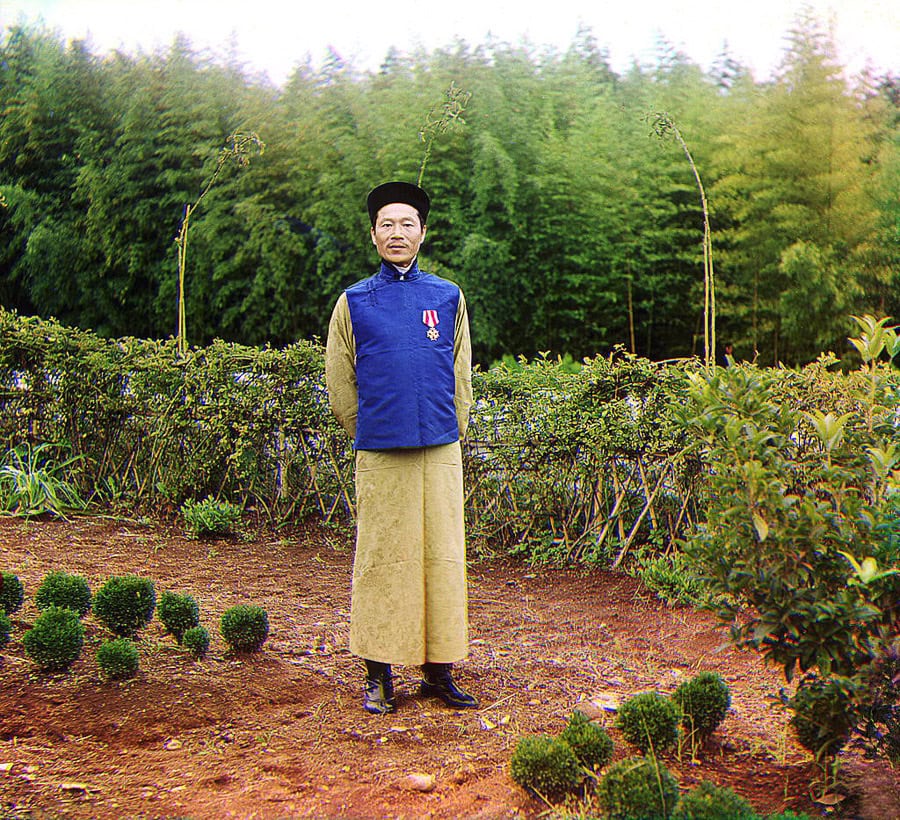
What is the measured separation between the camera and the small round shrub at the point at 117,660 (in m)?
2.74

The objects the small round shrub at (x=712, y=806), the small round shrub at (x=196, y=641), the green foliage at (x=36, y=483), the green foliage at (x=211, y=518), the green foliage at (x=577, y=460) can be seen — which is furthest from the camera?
the green foliage at (x=36, y=483)

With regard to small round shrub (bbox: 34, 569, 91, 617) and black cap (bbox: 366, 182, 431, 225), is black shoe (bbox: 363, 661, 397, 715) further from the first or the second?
black cap (bbox: 366, 182, 431, 225)

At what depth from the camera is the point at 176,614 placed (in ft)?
10.0

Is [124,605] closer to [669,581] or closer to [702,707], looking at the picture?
[702,707]

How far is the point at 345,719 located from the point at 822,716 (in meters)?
1.20

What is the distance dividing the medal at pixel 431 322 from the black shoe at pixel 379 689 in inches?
35.6

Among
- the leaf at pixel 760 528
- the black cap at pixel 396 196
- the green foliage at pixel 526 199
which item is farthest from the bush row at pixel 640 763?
the green foliage at pixel 526 199

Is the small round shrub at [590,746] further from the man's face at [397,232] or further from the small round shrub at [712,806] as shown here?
the man's face at [397,232]

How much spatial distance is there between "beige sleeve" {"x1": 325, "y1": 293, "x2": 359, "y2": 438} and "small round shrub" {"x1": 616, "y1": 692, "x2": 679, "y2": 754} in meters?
1.06

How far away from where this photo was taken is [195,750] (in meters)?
2.42

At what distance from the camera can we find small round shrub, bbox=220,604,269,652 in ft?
9.85

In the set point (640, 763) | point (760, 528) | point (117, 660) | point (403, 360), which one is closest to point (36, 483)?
point (117, 660)

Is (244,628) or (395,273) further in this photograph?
(244,628)

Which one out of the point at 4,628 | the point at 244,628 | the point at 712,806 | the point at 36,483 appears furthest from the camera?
the point at 36,483
